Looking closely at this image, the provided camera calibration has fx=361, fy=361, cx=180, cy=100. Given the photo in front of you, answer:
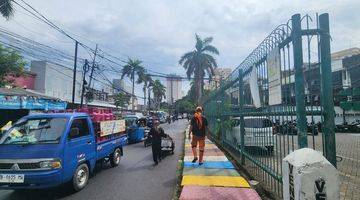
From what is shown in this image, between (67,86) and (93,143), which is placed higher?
(67,86)

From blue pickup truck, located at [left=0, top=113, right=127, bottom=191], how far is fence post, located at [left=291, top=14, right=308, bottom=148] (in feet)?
16.5

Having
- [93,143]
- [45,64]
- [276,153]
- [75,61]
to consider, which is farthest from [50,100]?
[276,153]

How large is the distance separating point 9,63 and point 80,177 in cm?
1833

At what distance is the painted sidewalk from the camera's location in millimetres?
7152

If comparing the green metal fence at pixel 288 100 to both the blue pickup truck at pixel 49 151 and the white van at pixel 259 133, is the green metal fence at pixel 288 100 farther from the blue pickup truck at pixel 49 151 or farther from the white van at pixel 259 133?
the blue pickup truck at pixel 49 151

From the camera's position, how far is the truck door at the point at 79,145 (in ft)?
26.5

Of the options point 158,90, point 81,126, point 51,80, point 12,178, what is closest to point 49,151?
point 12,178

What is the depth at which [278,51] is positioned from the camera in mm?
5973

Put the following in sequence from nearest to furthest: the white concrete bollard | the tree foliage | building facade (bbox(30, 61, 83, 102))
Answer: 1. the white concrete bollard
2. the tree foliage
3. building facade (bbox(30, 61, 83, 102))

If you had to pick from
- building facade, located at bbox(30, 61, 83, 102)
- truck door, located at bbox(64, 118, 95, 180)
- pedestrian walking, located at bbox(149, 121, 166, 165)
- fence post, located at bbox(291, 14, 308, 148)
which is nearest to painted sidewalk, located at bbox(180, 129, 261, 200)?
pedestrian walking, located at bbox(149, 121, 166, 165)

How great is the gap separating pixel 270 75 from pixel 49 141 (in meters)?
4.96

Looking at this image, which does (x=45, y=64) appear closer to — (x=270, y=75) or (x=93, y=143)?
(x=93, y=143)

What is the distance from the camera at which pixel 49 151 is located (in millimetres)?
7625

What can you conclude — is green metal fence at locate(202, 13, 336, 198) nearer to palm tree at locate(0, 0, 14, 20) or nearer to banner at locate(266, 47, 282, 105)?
banner at locate(266, 47, 282, 105)
